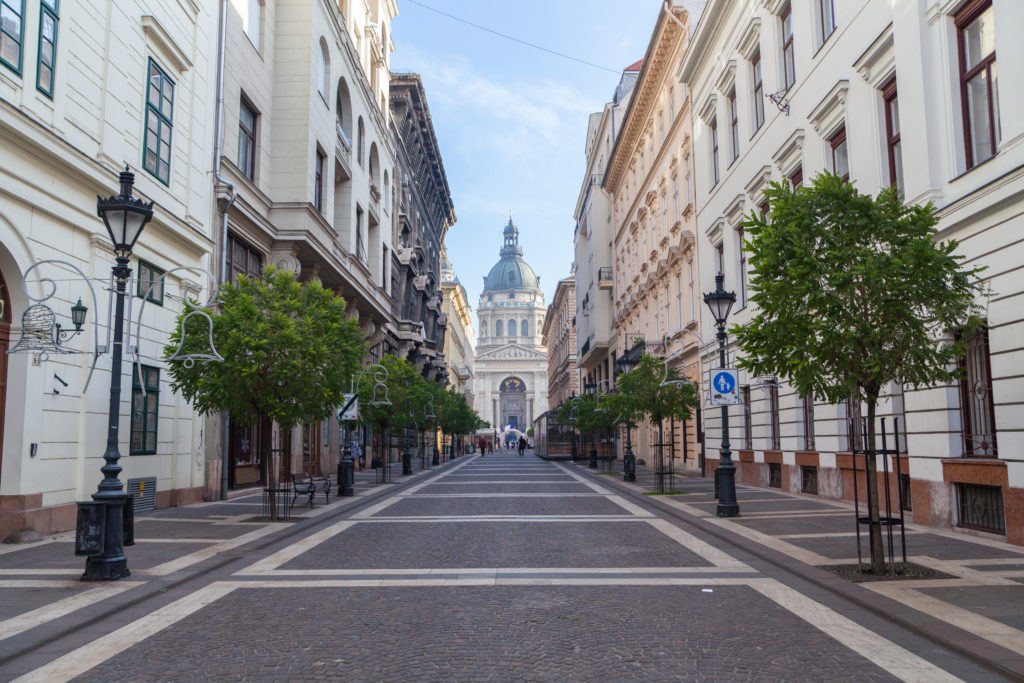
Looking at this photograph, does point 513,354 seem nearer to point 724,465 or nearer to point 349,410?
point 349,410

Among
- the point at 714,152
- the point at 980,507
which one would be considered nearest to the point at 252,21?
the point at 714,152

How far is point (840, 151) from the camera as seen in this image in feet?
58.4

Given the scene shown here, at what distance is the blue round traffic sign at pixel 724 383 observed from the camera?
1577cm

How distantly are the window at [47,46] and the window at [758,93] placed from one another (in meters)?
16.7

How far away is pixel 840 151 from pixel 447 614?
571 inches

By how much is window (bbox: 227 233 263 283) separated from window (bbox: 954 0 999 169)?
1618cm

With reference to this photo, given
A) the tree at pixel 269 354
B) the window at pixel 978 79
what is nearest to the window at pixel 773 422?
the window at pixel 978 79

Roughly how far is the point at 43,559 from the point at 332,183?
20.9m

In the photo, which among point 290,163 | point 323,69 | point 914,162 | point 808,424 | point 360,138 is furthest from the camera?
point 360,138

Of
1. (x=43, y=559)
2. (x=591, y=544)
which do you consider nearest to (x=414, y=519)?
(x=591, y=544)

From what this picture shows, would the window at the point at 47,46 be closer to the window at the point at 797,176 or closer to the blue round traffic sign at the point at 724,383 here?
the blue round traffic sign at the point at 724,383

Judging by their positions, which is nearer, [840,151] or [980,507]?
[980,507]

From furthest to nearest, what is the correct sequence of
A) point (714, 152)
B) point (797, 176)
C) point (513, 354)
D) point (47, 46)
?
1. point (513, 354)
2. point (714, 152)
3. point (797, 176)
4. point (47, 46)

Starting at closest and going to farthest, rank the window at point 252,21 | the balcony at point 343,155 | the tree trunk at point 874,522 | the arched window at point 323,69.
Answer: the tree trunk at point 874,522 < the window at point 252,21 < the arched window at point 323,69 < the balcony at point 343,155
